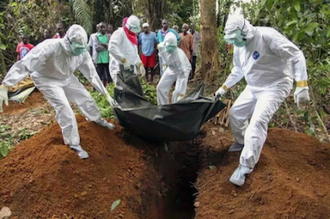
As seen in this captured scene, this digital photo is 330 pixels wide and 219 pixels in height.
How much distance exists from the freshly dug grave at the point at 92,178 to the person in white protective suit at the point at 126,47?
1553 mm

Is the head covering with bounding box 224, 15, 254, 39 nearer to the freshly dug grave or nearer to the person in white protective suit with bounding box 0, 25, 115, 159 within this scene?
the person in white protective suit with bounding box 0, 25, 115, 159

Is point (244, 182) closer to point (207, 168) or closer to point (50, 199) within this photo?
point (207, 168)

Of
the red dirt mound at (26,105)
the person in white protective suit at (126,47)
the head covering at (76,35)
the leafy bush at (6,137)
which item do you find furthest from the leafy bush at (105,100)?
the head covering at (76,35)

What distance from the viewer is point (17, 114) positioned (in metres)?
6.55

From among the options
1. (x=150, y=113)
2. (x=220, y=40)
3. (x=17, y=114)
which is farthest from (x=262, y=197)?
(x=220, y=40)

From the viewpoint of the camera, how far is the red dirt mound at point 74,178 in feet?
10.5

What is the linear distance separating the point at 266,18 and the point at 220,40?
2547 mm

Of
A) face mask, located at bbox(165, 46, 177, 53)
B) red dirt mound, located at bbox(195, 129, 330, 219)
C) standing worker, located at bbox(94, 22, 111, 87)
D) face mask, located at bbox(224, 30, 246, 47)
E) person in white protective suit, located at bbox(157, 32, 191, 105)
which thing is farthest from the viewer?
standing worker, located at bbox(94, 22, 111, 87)

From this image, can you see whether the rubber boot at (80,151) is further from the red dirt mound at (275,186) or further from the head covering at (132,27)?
the head covering at (132,27)

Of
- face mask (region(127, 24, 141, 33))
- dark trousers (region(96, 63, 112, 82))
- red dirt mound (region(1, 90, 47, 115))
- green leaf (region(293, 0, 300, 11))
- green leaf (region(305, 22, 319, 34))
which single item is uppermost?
green leaf (region(293, 0, 300, 11))

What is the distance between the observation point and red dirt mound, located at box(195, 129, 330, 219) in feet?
10.3

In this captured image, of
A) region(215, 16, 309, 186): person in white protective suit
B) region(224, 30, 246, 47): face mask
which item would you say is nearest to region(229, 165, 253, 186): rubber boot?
region(215, 16, 309, 186): person in white protective suit

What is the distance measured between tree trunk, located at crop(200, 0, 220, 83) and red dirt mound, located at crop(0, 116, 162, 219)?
3.83 meters

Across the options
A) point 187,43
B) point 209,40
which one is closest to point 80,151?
point 209,40
